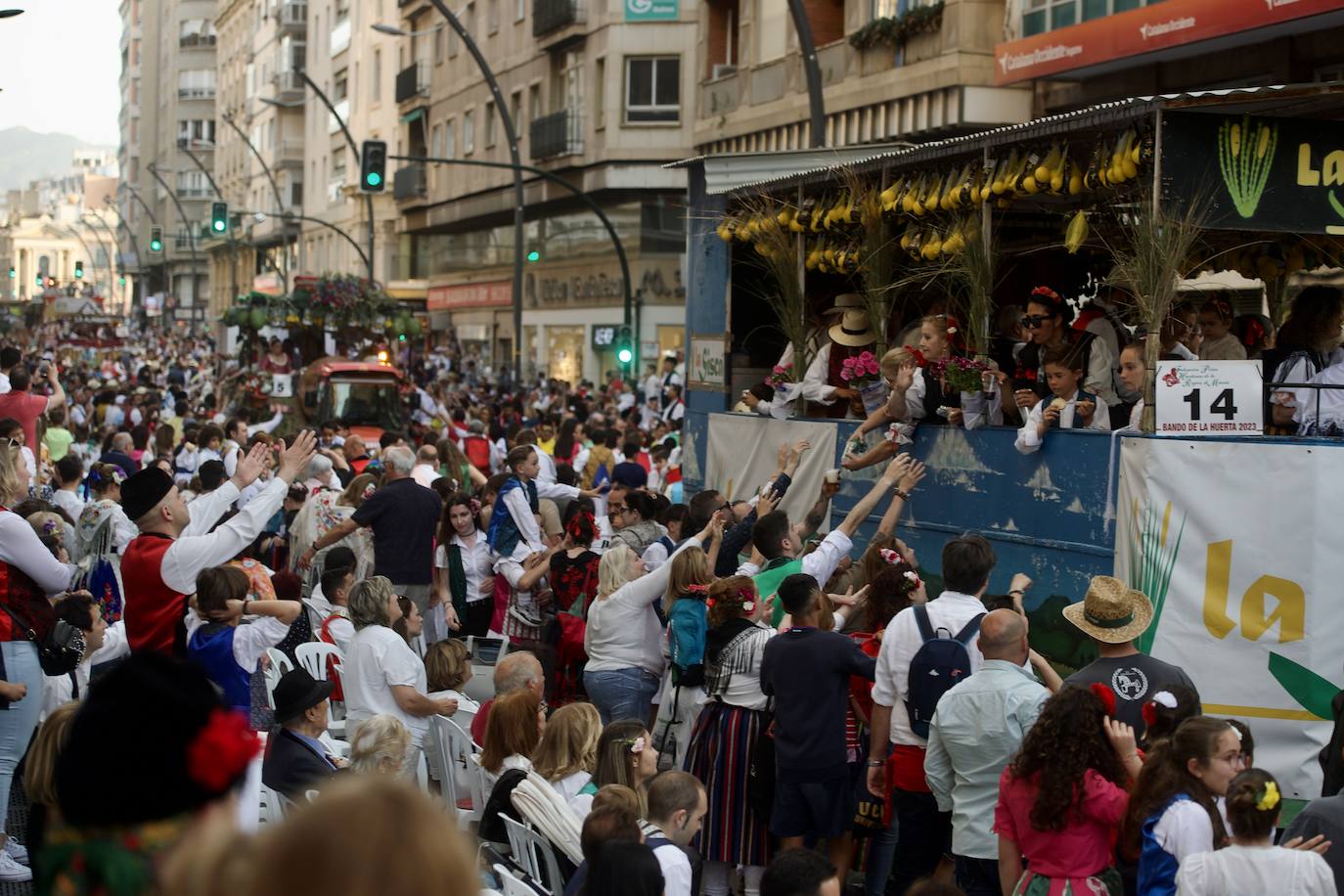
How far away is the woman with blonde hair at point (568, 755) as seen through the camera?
6625 mm

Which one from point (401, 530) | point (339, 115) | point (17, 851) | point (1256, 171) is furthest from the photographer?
point (339, 115)

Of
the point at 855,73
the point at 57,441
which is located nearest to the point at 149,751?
the point at 57,441

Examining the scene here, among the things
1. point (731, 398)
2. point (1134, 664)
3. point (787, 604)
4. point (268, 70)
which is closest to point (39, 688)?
point (787, 604)

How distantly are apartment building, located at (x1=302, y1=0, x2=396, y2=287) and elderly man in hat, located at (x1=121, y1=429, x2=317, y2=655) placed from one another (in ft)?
167

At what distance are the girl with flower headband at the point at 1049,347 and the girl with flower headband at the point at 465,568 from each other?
380 cm

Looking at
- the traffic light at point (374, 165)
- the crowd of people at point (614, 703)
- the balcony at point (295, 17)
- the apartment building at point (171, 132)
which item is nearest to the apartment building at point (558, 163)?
the traffic light at point (374, 165)

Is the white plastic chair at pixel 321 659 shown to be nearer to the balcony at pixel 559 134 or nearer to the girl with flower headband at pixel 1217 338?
the girl with flower headband at pixel 1217 338

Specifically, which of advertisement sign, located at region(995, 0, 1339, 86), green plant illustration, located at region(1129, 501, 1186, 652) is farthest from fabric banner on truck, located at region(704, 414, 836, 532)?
advertisement sign, located at region(995, 0, 1339, 86)

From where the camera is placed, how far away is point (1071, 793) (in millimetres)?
5562

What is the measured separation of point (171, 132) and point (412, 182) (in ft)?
226

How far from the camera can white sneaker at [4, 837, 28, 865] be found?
817cm

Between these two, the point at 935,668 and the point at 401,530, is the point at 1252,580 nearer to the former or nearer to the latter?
the point at 935,668

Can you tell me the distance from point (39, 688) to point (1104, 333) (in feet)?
19.8

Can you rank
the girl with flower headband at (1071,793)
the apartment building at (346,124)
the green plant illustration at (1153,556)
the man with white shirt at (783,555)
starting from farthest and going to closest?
the apartment building at (346,124) < the man with white shirt at (783,555) < the green plant illustration at (1153,556) < the girl with flower headband at (1071,793)
